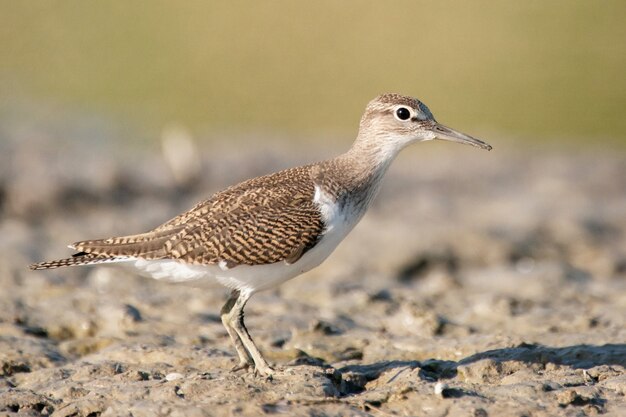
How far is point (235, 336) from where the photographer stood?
28.2 feet

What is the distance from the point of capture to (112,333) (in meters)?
9.71

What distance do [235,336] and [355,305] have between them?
99.0 inches

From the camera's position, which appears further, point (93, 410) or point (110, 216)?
point (110, 216)

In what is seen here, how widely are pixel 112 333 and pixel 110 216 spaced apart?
4.85m

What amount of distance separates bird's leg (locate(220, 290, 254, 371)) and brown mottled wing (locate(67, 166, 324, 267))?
0.48 meters

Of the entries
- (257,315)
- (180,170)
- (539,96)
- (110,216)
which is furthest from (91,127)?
(257,315)

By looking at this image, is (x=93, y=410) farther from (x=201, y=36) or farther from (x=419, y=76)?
(x=201, y=36)

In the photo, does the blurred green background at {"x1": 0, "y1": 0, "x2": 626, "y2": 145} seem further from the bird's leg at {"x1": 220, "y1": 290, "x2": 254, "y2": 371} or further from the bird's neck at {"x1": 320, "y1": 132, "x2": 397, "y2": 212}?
the bird's leg at {"x1": 220, "y1": 290, "x2": 254, "y2": 371}

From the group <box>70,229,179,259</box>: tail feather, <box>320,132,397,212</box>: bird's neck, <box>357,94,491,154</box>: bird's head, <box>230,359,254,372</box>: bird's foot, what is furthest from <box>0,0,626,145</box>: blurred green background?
<box>230,359,254,372</box>: bird's foot

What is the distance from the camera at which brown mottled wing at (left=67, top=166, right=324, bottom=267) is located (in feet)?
27.5

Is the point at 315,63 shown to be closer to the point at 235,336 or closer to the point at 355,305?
the point at 355,305

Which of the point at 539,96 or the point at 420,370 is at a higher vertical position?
the point at 539,96

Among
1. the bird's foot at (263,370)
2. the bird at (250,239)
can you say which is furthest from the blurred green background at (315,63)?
the bird's foot at (263,370)

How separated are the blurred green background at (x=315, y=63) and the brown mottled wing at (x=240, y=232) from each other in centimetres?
1288
